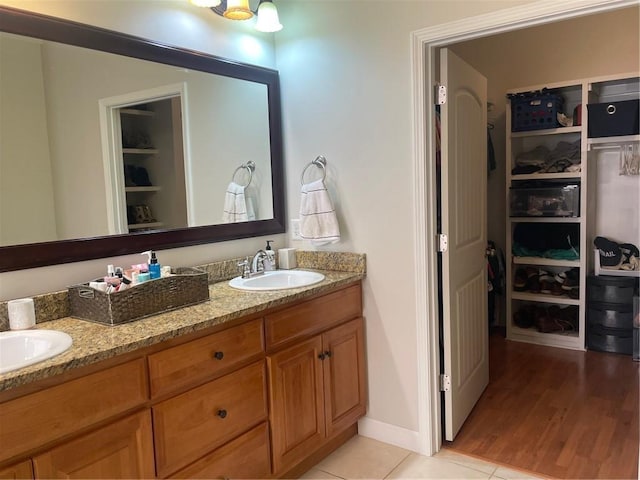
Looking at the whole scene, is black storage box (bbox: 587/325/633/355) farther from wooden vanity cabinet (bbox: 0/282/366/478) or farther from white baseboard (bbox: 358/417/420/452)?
wooden vanity cabinet (bbox: 0/282/366/478)

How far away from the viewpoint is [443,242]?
2.39 meters

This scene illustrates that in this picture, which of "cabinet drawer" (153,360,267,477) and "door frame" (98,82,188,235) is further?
"door frame" (98,82,188,235)

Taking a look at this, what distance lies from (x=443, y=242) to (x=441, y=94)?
69 centimetres

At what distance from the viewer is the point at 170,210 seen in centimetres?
229

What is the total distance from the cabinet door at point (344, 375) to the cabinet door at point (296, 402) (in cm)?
6

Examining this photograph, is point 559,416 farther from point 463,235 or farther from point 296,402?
point 296,402

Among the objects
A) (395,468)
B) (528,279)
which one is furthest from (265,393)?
(528,279)

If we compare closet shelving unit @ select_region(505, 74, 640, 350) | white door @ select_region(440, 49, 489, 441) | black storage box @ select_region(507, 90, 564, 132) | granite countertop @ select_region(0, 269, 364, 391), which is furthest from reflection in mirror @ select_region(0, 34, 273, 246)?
closet shelving unit @ select_region(505, 74, 640, 350)

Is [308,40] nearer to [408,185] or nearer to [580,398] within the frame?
[408,185]

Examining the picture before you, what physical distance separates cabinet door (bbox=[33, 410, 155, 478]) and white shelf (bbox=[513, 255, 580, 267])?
3259 mm

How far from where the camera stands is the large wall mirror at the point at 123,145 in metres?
1.79

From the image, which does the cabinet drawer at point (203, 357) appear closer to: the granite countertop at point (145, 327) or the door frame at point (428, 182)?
the granite countertop at point (145, 327)

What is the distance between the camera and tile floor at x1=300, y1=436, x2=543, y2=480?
2.28 metres

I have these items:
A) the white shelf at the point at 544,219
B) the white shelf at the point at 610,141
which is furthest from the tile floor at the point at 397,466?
the white shelf at the point at 610,141
